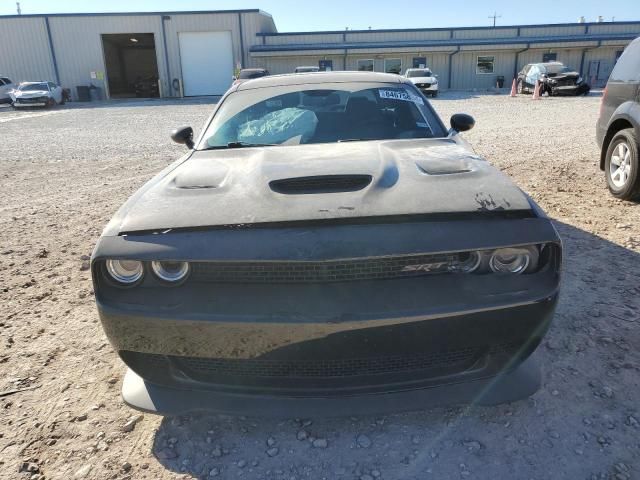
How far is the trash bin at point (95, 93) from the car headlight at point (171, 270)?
3513 centimetres

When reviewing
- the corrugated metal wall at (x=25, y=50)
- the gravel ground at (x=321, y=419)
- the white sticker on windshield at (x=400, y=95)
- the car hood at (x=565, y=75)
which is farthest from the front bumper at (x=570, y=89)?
the corrugated metal wall at (x=25, y=50)

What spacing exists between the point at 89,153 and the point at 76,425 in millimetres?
9125

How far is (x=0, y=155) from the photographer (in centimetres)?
1021

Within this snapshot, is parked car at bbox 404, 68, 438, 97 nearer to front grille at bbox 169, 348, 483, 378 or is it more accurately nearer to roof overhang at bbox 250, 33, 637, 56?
roof overhang at bbox 250, 33, 637, 56

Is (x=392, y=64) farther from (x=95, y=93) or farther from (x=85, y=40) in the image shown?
(x=85, y=40)

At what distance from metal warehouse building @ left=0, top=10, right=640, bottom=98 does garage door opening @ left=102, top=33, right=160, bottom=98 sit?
3.71 meters

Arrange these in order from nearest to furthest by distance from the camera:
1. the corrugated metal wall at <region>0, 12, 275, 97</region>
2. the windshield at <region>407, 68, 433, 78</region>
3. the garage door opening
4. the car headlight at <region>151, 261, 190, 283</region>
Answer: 1. the car headlight at <region>151, 261, 190, 283</region>
2. the windshield at <region>407, 68, 433, 78</region>
3. the corrugated metal wall at <region>0, 12, 275, 97</region>
4. the garage door opening

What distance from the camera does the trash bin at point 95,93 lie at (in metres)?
32.2

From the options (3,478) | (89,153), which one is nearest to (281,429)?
(3,478)

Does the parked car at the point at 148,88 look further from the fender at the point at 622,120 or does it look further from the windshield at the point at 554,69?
the fender at the point at 622,120

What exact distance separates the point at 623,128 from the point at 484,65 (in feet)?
106

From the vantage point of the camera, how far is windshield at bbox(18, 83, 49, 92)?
25.3 metres

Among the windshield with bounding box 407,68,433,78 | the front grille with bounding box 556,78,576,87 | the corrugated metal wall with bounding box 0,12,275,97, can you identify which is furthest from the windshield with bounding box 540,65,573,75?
the corrugated metal wall with bounding box 0,12,275,97

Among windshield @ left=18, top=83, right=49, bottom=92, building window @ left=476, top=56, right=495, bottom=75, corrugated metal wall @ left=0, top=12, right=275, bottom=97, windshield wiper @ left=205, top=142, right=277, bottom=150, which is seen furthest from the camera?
building window @ left=476, top=56, right=495, bottom=75
